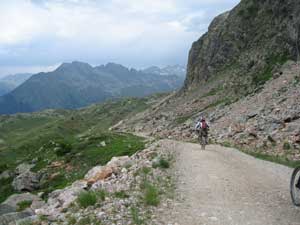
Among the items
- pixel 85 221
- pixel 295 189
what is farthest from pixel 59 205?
pixel 295 189

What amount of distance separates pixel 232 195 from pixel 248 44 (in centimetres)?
9938

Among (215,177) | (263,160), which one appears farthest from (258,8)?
(215,177)

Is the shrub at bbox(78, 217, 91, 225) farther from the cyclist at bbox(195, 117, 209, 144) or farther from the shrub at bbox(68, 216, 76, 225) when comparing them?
the cyclist at bbox(195, 117, 209, 144)

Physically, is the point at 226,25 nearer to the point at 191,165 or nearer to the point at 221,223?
the point at 191,165

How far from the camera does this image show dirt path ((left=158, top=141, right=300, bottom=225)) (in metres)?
14.2

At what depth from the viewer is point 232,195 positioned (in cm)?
1759

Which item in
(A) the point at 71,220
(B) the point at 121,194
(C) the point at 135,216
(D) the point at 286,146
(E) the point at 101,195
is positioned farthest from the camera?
(D) the point at 286,146

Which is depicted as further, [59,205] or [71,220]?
[59,205]

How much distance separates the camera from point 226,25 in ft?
427

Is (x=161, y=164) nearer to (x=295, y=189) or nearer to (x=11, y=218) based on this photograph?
(x=11, y=218)

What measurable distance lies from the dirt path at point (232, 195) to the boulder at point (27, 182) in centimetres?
3571

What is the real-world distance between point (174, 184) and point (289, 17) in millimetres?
84150

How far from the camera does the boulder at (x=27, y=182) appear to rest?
2278 inches

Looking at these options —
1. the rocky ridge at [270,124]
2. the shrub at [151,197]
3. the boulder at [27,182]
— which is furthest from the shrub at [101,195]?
the boulder at [27,182]
